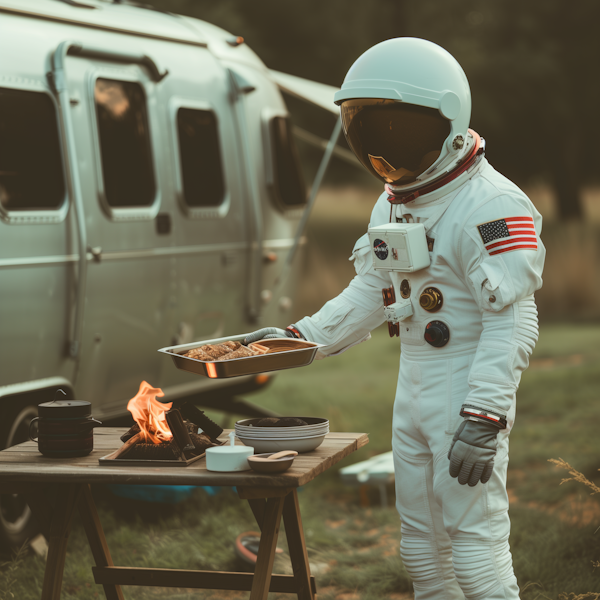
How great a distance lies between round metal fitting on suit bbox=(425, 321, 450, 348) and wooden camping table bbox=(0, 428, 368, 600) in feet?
1.63

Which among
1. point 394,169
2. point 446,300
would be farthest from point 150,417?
point 394,169

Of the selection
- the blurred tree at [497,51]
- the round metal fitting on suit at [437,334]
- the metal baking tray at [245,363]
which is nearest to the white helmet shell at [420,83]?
the round metal fitting on suit at [437,334]

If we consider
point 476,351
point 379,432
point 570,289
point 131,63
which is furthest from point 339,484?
point 570,289

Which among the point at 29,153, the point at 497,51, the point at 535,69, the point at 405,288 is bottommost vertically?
the point at 405,288

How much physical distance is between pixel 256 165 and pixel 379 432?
2618mm

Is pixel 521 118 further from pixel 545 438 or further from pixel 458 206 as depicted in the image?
pixel 458 206

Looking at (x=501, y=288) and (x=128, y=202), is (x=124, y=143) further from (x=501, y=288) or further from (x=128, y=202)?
(x=501, y=288)

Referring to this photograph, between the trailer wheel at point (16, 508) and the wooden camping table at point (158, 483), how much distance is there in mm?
1304

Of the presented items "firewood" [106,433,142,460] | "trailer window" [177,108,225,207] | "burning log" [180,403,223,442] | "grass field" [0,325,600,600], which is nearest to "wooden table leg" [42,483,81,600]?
"firewood" [106,433,142,460]

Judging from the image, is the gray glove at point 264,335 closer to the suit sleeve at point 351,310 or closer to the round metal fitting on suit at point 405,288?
the suit sleeve at point 351,310

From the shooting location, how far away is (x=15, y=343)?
489 cm

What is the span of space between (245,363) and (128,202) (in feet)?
9.11

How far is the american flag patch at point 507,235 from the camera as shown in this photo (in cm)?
313

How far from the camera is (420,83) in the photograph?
320 centimetres
